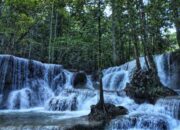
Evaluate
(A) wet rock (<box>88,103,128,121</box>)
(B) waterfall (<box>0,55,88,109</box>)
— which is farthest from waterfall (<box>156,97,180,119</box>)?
(B) waterfall (<box>0,55,88,109</box>)

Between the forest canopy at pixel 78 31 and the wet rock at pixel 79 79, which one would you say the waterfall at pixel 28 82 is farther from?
the forest canopy at pixel 78 31

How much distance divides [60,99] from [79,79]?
20.4 ft

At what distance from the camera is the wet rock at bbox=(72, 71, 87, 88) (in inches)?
959

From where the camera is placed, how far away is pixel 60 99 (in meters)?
18.5

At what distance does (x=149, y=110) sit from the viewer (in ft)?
50.8

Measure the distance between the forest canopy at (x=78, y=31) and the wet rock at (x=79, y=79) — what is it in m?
1.96

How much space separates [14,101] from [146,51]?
889 cm

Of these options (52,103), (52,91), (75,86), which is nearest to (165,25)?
(75,86)

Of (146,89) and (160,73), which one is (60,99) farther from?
(160,73)

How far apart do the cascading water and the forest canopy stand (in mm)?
2741

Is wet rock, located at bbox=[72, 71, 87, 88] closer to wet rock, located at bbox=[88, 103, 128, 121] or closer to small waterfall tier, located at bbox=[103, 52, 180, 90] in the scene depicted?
small waterfall tier, located at bbox=[103, 52, 180, 90]

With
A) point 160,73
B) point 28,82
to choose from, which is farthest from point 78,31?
point 160,73

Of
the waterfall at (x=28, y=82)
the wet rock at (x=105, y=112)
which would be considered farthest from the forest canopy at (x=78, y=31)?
the wet rock at (x=105, y=112)

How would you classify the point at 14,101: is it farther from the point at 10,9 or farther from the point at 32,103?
the point at 10,9
